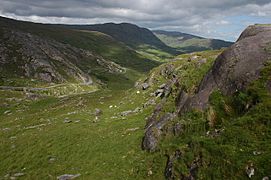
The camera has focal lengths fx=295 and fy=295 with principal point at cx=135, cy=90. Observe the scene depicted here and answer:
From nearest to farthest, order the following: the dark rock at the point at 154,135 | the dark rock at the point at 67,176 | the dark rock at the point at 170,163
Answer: the dark rock at the point at 170,163 → the dark rock at the point at 67,176 → the dark rock at the point at 154,135

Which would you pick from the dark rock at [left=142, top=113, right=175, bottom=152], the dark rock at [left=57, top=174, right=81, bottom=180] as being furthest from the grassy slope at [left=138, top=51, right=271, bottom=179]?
the dark rock at [left=57, top=174, right=81, bottom=180]

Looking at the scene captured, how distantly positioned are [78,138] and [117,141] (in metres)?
7.24

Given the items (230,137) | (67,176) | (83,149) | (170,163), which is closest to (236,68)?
(230,137)

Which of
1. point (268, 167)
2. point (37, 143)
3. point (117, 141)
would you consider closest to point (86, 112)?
point (37, 143)

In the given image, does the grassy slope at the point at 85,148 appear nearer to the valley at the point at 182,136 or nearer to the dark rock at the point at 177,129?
the valley at the point at 182,136

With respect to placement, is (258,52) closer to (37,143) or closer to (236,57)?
(236,57)

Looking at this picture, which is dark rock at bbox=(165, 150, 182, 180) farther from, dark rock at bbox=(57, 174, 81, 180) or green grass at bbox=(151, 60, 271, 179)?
dark rock at bbox=(57, 174, 81, 180)

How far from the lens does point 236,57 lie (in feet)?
98.2

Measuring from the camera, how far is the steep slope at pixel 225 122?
20984mm

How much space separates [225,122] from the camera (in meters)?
25.3

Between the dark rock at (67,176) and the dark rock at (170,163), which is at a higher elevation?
the dark rock at (170,163)

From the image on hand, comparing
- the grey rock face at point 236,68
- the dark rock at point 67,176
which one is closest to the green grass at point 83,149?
the dark rock at point 67,176

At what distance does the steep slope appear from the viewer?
21.0m

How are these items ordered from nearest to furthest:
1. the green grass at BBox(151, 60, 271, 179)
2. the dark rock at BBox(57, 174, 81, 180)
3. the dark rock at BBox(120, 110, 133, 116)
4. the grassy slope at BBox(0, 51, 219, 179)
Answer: the green grass at BBox(151, 60, 271, 179)
the grassy slope at BBox(0, 51, 219, 179)
the dark rock at BBox(57, 174, 81, 180)
the dark rock at BBox(120, 110, 133, 116)
